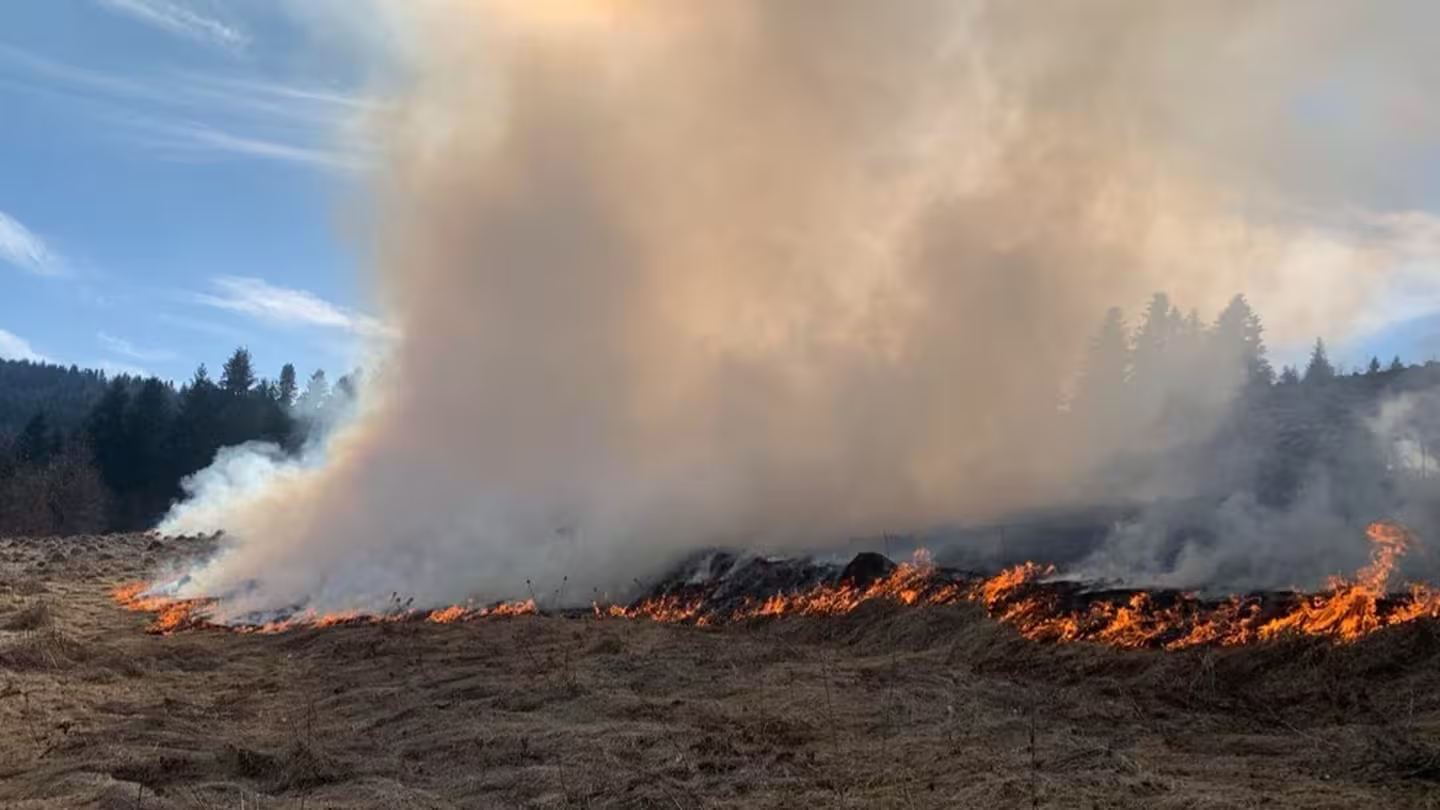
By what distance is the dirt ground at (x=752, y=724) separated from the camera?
915 centimetres

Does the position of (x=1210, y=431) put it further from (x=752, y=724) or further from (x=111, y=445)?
(x=111, y=445)

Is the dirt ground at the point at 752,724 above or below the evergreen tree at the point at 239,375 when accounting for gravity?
below

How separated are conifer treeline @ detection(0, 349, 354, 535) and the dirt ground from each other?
59.6m

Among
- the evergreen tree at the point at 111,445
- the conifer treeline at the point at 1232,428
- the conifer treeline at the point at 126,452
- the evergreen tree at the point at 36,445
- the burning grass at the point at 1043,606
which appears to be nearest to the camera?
the burning grass at the point at 1043,606

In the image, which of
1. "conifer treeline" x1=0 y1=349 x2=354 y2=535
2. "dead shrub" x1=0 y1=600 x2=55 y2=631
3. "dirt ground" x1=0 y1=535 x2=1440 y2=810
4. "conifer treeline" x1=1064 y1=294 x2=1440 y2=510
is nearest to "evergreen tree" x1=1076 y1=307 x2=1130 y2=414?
"conifer treeline" x1=1064 y1=294 x2=1440 y2=510

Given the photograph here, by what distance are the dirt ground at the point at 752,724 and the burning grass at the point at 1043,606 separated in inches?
20.0

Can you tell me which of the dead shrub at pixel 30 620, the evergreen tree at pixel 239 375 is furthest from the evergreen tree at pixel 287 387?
the dead shrub at pixel 30 620

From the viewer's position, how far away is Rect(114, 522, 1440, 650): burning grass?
12516 millimetres

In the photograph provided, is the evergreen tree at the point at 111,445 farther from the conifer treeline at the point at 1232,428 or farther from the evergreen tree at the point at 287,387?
the conifer treeline at the point at 1232,428

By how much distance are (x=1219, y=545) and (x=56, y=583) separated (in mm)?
37759

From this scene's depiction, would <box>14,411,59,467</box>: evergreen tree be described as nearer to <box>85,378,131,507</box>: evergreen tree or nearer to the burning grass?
<box>85,378,131,507</box>: evergreen tree

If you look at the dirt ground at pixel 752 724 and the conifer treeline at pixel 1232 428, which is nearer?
the dirt ground at pixel 752 724

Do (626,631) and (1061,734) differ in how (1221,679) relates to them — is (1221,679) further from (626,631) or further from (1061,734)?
(626,631)

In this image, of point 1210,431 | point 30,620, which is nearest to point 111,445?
point 30,620
